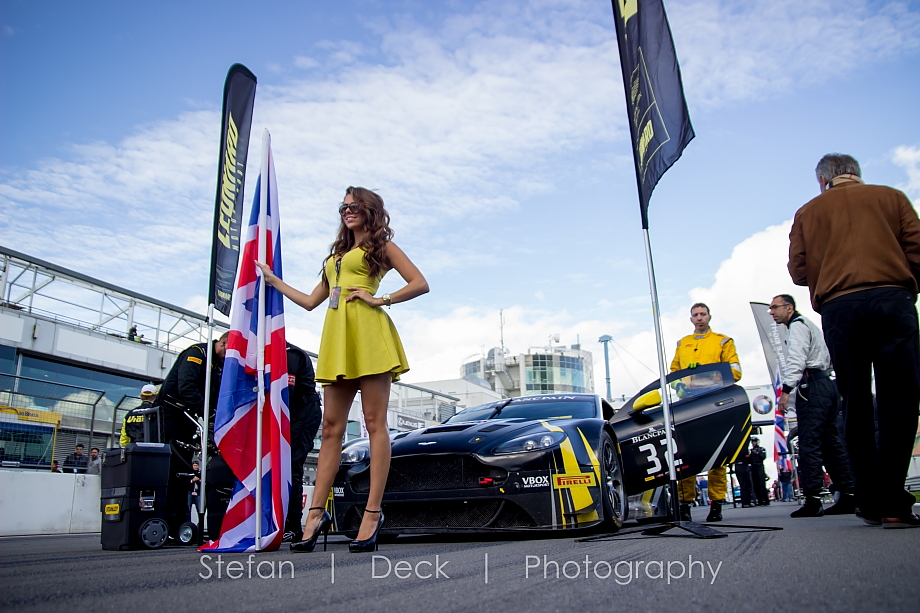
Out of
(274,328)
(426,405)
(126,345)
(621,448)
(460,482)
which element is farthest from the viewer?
(426,405)

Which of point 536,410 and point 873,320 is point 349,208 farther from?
point 873,320

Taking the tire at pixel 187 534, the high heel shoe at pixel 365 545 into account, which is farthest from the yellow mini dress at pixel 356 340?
the tire at pixel 187 534

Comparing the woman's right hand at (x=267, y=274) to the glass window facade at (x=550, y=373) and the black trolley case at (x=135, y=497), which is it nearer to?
the black trolley case at (x=135, y=497)

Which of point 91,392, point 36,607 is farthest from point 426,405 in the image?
point 36,607

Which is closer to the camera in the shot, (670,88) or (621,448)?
(670,88)

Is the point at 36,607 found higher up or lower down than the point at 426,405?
lower down

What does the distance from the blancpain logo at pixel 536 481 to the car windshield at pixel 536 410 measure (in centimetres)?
112

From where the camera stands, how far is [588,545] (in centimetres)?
299

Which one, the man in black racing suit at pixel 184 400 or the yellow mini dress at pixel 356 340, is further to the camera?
the man in black racing suit at pixel 184 400

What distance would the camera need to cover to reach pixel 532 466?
153 inches

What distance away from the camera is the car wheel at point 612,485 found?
13.5 ft

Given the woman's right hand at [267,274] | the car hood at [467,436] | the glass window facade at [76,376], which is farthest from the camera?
the glass window facade at [76,376]

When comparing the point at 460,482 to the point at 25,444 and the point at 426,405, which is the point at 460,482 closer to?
the point at 25,444

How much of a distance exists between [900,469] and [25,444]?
36.0ft
